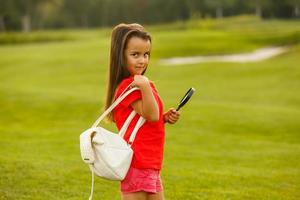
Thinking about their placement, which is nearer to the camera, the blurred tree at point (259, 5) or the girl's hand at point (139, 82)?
the girl's hand at point (139, 82)

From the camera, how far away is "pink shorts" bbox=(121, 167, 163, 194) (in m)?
4.22

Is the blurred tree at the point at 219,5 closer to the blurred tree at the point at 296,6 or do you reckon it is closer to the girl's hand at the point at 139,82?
the blurred tree at the point at 296,6

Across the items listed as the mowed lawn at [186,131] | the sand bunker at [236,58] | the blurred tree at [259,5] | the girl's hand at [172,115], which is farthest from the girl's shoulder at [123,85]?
the blurred tree at [259,5]

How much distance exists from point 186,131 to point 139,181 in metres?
9.86

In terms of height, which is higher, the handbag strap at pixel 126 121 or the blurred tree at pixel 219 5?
the handbag strap at pixel 126 121

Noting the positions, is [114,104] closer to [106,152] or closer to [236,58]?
[106,152]

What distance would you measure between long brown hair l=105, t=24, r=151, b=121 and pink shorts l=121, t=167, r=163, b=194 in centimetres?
66

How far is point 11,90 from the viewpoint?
2152cm

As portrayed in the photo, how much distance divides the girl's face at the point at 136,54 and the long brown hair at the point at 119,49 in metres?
0.03

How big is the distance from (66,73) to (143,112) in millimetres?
29374

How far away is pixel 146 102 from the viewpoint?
402cm

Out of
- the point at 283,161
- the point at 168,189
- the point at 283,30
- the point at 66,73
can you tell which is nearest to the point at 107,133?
the point at 168,189

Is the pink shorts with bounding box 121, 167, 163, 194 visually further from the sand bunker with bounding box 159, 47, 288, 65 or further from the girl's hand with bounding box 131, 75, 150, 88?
the sand bunker with bounding box 159, 47, 288, 65

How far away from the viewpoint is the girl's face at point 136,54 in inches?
167
